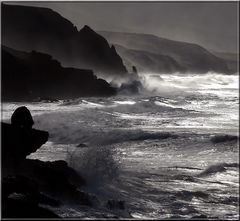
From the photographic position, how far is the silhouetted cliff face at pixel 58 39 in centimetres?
8400

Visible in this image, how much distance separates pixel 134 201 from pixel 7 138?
124 inches

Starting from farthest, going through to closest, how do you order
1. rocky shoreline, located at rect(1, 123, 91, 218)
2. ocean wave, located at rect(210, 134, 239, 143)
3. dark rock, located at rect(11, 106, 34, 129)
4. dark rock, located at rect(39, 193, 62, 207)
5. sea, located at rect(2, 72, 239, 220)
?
ocean wave, located at rect(210, 134, 239, 143) → dark rock, located at rect(11, 106, 34, 129) → sea, located at rect(2, 72, 239, 220) → dark rock, located at rect(39, 193, 62, 207) → rocky shoreline, located at rect(1, 123, 91, 218)

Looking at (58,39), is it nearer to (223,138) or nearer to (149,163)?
(223,138)

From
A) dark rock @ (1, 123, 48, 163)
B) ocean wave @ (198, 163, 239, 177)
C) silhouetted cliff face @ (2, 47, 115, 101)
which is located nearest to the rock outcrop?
dark rock @ (1, 123, 48, 163)

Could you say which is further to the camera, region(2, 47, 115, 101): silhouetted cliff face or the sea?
region(2, 47, 115, 101): silhouetted cliff face

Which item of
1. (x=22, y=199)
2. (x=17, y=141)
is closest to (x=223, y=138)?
(x=17, y=141)

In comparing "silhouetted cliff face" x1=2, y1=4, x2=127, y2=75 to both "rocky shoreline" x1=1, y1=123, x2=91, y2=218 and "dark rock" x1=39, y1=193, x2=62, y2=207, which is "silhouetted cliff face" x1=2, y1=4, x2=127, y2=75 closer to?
"rocky shoreline" x1=1, y1=123, x2=91, y2=218

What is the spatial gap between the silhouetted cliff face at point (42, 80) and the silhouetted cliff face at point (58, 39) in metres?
23.0

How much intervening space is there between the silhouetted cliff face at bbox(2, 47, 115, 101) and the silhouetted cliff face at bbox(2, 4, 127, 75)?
2302 centimetres

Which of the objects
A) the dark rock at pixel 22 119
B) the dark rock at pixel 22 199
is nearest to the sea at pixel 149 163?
the dark rock at pixel 22 199

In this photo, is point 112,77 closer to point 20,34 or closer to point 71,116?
point 20,34

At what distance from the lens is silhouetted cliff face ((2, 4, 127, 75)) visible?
84000mm

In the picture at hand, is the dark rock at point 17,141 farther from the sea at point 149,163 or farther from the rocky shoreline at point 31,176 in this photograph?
the sea at point 149,163

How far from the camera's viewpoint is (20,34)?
8419 cm
